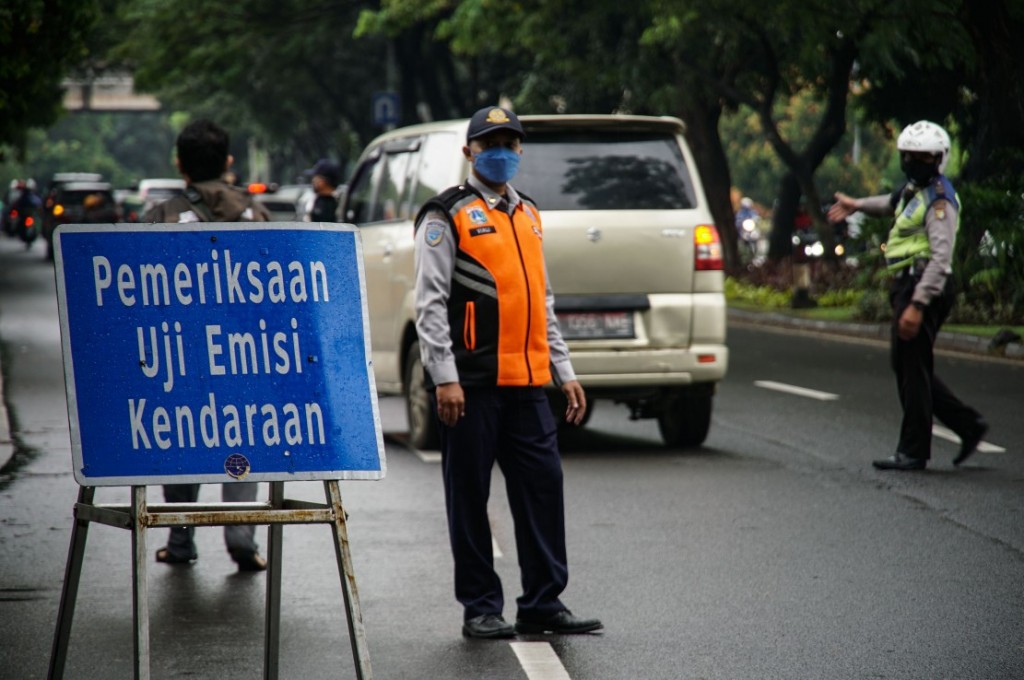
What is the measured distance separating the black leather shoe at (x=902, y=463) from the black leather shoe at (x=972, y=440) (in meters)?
0.23

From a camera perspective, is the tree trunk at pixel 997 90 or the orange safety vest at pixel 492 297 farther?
the tree trunk at pixel 997 90

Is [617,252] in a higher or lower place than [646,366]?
higher

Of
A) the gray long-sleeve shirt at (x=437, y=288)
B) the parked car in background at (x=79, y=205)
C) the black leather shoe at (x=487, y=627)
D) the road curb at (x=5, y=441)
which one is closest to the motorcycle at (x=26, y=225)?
the parked car in background at (x=79, y=205)

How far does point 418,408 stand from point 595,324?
51.4 inches

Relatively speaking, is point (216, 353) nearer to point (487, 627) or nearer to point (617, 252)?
point (487, 627)

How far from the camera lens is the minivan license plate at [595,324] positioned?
10.7 m

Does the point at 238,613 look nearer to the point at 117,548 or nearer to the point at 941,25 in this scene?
the point at 117,548

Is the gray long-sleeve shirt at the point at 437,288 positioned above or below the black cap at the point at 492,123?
below

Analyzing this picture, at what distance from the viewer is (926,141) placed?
9.70 meters

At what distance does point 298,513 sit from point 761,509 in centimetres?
459

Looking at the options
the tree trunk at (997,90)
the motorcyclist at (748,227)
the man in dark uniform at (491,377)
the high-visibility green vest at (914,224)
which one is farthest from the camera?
the motorcyclist at (748,227)

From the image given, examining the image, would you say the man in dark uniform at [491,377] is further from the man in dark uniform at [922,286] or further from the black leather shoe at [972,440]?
the black leather shoe at [972,440]

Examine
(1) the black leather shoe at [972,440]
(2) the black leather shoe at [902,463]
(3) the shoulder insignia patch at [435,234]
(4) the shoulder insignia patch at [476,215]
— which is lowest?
(2) the black leather shoe at [902,463]

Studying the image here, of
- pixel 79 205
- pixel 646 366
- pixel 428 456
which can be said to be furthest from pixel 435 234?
pixel 79 205
